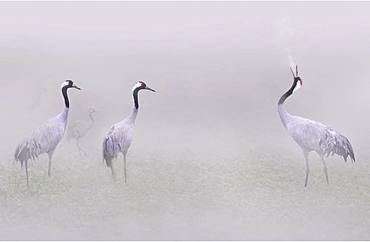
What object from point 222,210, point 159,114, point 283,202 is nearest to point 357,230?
point 283,202

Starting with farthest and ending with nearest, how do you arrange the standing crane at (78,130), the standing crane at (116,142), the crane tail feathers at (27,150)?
1. the standing crane at (78,130)
2. the standing crane at (116,142)
3. the crane tail feathers at (27,150)

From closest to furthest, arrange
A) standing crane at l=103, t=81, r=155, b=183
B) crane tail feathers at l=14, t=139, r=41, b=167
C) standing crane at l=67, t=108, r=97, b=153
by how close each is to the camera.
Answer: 1. crane tail feathers at l=14, t=139, r=41, b=167
2. standing crane at l=103, t=81, r=155, b=183
3. standing crane at l=67, t=108, r=97, b=153

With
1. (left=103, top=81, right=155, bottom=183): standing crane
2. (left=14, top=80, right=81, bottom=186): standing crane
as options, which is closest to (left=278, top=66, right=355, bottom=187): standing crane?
(left=103, top=81, right=155, bottom=183): standing crane

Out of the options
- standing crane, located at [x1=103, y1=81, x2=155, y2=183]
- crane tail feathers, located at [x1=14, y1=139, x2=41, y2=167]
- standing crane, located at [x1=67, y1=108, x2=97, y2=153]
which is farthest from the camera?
standing crane, located at [x1=67, y1=108, x2=97, y2=153]

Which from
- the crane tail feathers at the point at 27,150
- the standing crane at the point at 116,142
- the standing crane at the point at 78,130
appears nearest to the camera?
the crane tail feathers at the point at 27,150

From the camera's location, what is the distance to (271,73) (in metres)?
16.6

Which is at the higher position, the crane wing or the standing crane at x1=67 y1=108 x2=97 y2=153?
the standing crane at x1=67 y1=108 x2=97 y2=153

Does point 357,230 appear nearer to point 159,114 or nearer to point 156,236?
point 156,236

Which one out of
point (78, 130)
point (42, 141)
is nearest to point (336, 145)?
point (78, 130)

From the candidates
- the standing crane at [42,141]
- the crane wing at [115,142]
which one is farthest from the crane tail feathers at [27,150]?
the crane wing at [115,142]

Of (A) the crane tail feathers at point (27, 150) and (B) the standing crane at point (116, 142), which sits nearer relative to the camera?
(A) the crane tail feathers at point (27, 150)

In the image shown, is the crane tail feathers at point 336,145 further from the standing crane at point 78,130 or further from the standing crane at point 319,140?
the standing crane at point 78,130

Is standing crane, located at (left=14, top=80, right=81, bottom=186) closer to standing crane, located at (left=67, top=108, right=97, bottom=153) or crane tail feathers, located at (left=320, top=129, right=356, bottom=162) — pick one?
standing crane, located at (left=67, top=108, right=97, bottom=153)

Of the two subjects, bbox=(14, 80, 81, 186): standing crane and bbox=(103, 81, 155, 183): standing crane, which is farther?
bbox=(103, 81, 155, 183): standing crane
